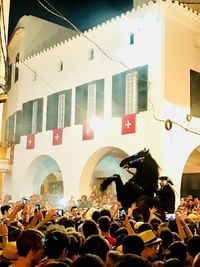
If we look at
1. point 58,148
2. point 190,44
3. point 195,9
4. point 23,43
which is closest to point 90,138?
point 58,148

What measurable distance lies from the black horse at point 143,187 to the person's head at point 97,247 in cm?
466

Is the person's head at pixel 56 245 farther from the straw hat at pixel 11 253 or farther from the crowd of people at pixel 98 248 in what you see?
the straw hat at pixel 11 253

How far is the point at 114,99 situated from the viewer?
54.0 ft

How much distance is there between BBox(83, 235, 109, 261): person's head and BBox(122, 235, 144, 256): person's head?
197mm

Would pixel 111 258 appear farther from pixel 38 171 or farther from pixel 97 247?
pixel 38 171

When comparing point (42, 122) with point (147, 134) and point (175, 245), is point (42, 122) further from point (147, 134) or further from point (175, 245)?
point (175, 245)

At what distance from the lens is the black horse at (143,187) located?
30.3 ft

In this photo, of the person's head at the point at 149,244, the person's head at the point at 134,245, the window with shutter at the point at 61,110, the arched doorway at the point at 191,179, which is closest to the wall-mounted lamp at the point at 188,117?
the arched doorway at the point at 191,179

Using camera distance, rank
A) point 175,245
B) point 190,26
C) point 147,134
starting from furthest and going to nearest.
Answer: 1. point 190,26
2. point 147,134
3. point 175,245

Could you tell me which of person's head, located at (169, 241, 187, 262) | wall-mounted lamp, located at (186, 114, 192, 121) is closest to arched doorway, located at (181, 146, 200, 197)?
wall-mounted lamp, located at (186, 114, 192, 121)

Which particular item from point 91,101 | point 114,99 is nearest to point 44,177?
point 91,101

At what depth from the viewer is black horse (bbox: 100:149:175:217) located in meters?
9.24

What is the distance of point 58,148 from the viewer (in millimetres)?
18547

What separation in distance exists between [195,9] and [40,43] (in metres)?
8.83
